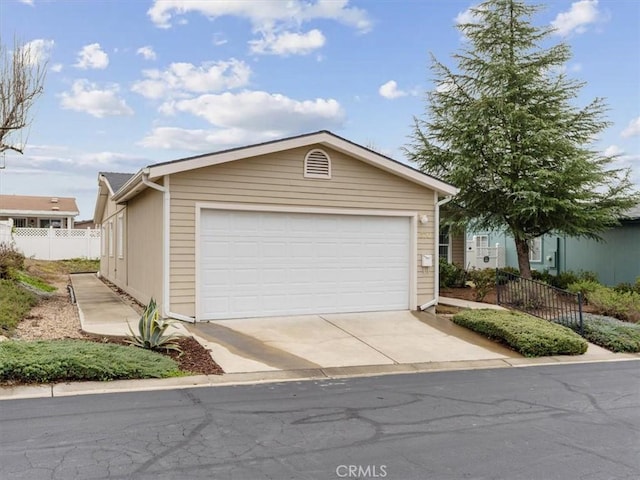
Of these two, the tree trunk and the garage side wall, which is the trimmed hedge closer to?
the garage side wall

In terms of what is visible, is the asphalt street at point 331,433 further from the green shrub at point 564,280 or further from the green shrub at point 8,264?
the green shrub at point 564,280

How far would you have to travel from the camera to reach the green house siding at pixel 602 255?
666 inches

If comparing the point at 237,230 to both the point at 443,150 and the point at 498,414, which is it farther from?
the point at 443,150

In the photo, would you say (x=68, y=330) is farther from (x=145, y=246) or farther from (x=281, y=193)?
(x=281, y=193)

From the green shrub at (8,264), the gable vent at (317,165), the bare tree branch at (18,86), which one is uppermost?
the bare tree branch at (18,86)

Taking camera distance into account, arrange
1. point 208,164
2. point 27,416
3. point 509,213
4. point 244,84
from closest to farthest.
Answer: point 27,416
point 208,164
point 509,213
point 244,84

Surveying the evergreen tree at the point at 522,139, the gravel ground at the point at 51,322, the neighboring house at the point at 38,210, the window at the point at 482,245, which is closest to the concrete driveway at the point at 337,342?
the gravel ground at the point at 51,322

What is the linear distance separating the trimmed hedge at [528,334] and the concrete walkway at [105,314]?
18.1 feet

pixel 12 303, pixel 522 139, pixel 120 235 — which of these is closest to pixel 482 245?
pixel 522 139

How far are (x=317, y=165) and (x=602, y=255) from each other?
1250 cm

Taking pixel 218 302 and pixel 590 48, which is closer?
pixel 218 302

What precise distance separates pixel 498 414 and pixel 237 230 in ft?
20.6

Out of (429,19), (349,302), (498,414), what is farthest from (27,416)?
(429,19)

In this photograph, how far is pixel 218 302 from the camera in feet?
32.9
